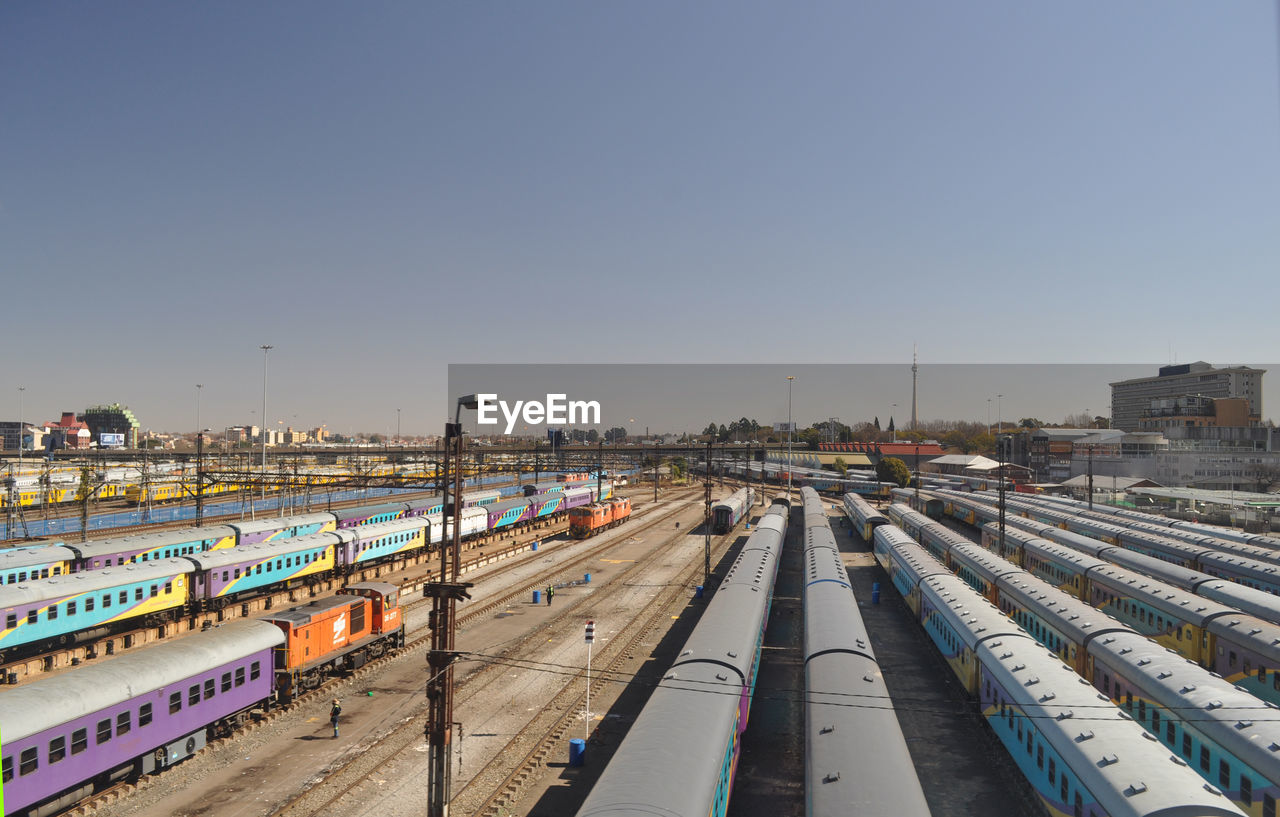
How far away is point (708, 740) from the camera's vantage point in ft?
44.9

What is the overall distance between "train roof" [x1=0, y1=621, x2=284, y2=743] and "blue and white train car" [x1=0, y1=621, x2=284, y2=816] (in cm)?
2

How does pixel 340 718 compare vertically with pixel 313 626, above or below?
below

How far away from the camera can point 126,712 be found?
54.2 ft

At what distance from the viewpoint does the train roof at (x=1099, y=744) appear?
11.0 metres

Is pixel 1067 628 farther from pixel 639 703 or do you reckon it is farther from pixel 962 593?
pixel 639 703

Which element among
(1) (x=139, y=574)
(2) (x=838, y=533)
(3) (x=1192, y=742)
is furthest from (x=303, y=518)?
(2) (x=838, y=533)

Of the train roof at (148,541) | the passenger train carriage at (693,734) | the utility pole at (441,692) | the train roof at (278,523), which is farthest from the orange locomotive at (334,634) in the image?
the train roof at (278,523)

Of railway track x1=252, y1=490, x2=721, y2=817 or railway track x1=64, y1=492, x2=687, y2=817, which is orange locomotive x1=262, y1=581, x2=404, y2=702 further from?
railway track x1=252, y1=490, x2=721, y2=817

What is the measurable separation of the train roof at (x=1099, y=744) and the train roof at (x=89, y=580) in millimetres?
31860

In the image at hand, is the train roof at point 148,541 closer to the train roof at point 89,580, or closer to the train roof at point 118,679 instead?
the train roof at point 89,580

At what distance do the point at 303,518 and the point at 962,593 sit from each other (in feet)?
127

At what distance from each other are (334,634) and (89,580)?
1087cm

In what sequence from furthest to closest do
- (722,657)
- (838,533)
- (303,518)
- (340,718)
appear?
(838,533), (303,518), (340,718), (722,657)

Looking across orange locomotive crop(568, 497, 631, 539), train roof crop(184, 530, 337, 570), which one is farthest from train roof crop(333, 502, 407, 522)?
orange locomotive crop(568, 497, 631, 539)
